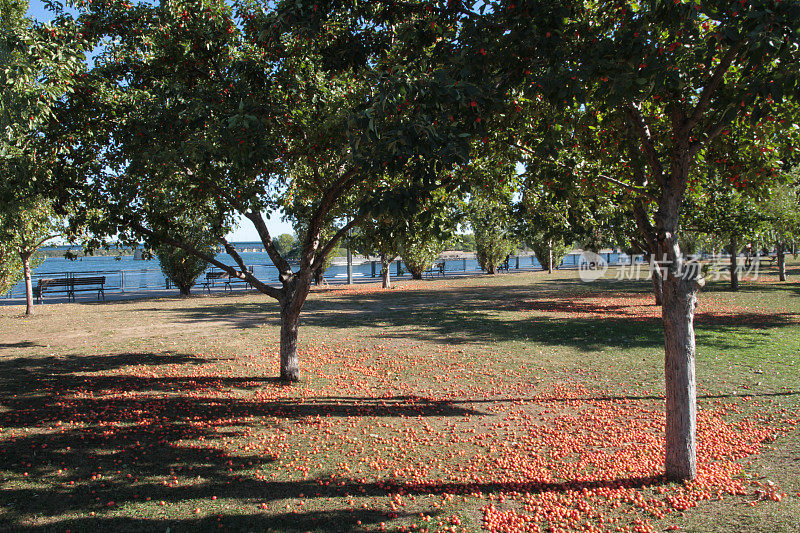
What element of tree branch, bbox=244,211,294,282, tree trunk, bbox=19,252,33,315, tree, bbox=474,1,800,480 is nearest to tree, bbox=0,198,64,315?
tree trunk, bbox=19,252,33,315

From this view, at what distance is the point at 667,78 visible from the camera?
165 inches

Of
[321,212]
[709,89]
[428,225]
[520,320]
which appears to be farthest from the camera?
[520,320]

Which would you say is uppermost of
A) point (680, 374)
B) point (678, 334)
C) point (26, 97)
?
point (26, 97)

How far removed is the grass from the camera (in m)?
4.25

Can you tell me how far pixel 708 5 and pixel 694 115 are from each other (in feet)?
3.18

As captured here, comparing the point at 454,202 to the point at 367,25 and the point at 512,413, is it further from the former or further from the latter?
the point at 512,413

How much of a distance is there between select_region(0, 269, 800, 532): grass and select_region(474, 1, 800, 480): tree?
1141mm

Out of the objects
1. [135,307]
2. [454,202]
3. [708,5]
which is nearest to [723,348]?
[454,202]

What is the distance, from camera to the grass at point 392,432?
Answer: 4.25 metres

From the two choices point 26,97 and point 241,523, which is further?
point 26,97

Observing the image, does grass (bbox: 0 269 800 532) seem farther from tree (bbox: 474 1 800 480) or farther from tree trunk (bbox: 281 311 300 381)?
tree (bbox: 474 1 800 480)

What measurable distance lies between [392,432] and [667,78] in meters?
5.08

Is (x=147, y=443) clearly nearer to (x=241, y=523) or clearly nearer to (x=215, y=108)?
(x=241, y=523)

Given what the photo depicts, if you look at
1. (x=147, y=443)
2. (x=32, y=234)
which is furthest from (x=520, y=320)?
(x=32, y=234)
